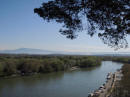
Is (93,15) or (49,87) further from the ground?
(93,15)

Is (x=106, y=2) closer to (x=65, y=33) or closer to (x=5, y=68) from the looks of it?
(x=65, y=33)

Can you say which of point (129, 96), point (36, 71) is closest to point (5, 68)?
point (36, 71)

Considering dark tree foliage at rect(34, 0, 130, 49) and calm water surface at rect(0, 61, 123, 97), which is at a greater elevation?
dark tree foliage at rect(34, 0, 130, 49)

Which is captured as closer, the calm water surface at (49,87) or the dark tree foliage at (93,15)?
the dark tree foliage at (93,15)

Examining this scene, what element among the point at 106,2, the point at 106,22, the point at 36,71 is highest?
the point at 106,2

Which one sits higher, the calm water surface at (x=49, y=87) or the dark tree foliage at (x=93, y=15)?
the dark tree foliage at (x=93, y=15)

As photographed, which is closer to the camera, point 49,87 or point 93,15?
point 93,15

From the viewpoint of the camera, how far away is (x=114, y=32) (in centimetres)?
290

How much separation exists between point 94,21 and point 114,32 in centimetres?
45

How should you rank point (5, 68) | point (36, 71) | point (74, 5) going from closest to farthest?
point (74, 5) → point (5, 68) → point (36, 71)

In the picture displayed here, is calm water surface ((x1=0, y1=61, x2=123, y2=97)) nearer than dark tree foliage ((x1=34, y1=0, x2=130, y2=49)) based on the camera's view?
No

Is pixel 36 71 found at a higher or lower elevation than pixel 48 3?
lower

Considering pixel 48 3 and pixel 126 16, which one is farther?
pixel 48 3

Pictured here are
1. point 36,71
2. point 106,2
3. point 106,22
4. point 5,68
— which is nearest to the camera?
point 106,2
